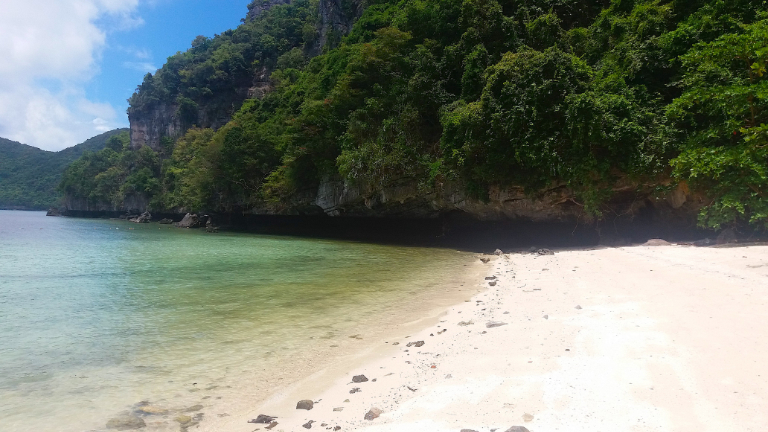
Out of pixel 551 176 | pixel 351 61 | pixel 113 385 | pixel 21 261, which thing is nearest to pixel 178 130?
pixel 351 61

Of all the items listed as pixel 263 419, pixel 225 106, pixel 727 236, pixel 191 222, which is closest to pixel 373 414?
pixel 263 419

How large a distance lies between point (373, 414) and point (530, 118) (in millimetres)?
13546

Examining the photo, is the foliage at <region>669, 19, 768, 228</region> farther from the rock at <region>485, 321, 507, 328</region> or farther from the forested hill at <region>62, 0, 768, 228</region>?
the rock at <region>485, 321, 507, 328</region>

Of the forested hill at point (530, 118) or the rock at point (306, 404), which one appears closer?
the rock at point (306, 404)

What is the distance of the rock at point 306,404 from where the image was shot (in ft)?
11.7

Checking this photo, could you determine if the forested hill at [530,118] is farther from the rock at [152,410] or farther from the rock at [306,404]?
the rock at [152,410]

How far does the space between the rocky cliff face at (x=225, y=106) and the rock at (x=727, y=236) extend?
33.5 metres

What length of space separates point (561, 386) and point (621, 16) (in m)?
17.7

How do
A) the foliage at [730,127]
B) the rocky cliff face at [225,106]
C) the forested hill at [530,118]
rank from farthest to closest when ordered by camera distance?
the rocky cliff face at [225,106], the forested hill at [530,118], the foliage at [730,127]

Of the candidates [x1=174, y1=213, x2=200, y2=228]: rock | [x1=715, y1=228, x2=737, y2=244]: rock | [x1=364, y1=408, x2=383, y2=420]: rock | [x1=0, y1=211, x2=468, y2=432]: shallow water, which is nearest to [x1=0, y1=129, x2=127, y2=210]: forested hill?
[x1=174, y1=213, x2=200, y2=228]: rock

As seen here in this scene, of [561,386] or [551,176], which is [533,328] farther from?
[551,176]

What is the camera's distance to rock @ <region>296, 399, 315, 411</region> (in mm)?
3563

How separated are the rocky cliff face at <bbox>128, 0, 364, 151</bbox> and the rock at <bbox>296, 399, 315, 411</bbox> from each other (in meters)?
37.8

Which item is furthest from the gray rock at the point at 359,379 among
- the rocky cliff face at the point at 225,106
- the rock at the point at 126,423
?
the rocky cliff face at the point at 225,106
